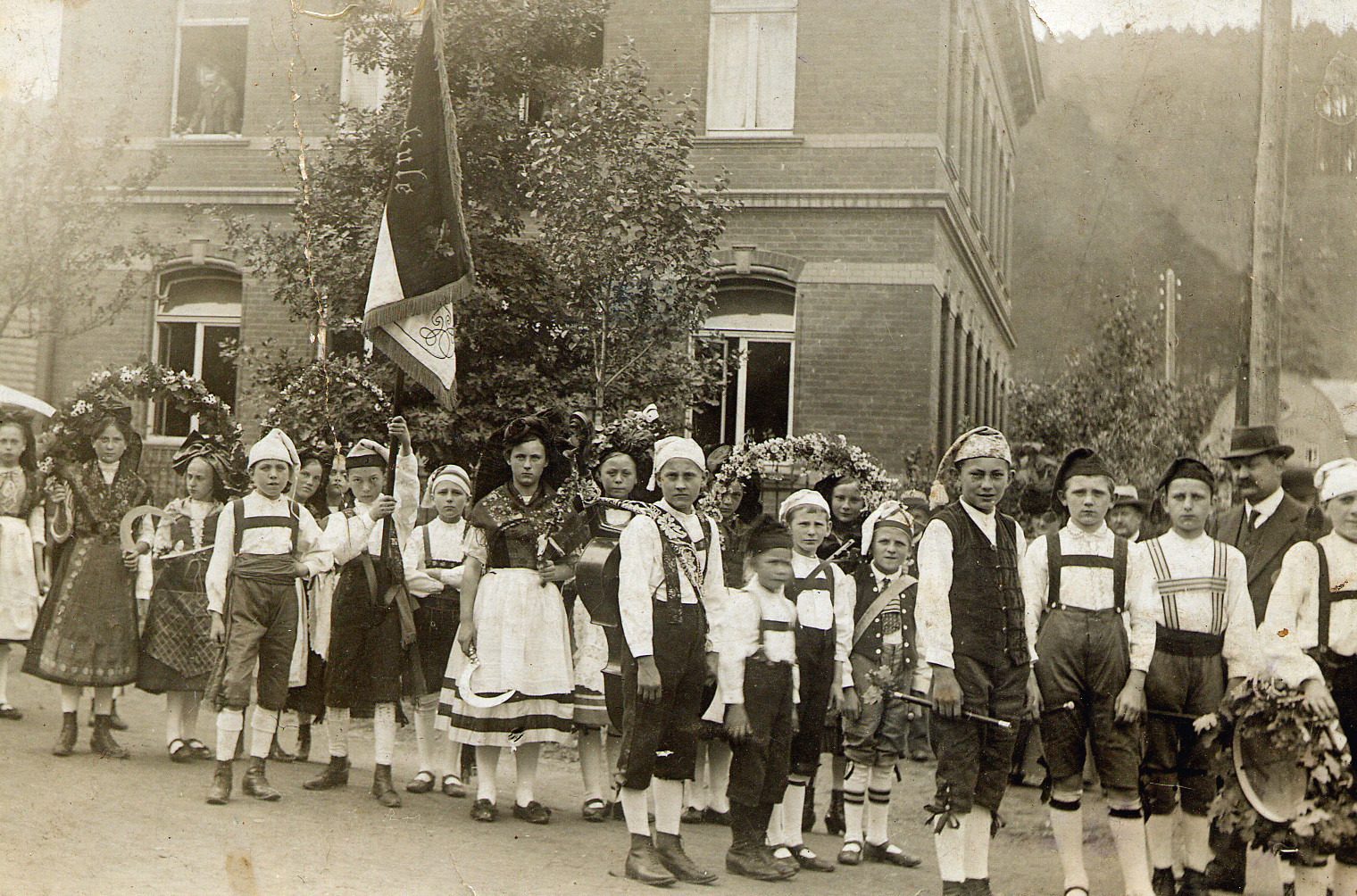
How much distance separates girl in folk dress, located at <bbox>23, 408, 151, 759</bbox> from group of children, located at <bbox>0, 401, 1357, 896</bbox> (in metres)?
0.02

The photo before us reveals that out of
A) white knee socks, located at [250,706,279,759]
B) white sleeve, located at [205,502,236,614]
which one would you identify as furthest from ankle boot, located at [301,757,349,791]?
white sleeve, located at [205,502,236,614]

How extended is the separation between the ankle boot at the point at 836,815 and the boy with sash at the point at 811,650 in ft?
1.73

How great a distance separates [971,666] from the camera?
4883mm

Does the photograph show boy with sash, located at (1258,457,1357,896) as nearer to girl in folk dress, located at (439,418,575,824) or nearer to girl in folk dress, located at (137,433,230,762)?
girl in folk dress, located at (439,418,575,824)

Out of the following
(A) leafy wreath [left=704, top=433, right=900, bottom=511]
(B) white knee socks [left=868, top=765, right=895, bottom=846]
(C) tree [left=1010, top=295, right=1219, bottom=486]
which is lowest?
(B) white knee socks [left=868, top=765, right=895, bottom=846]

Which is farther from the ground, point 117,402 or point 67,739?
point 117,402

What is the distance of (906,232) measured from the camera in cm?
1193

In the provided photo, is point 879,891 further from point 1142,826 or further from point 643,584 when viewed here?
point 643,584

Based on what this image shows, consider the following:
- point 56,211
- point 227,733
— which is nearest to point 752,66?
point 56,211

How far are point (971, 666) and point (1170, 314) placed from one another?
32.0ft

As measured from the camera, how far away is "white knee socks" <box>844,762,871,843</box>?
5.84 metres

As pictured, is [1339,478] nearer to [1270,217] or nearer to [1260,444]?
[1260,444]

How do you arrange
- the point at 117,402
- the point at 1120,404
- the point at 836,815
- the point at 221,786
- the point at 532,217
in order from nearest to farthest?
the point at 221,786, the point at 836,815, the point at 117,402, the point at 532,217, the point at 1120,404

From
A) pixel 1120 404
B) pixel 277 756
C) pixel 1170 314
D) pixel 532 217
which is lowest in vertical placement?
pixel 277 756
